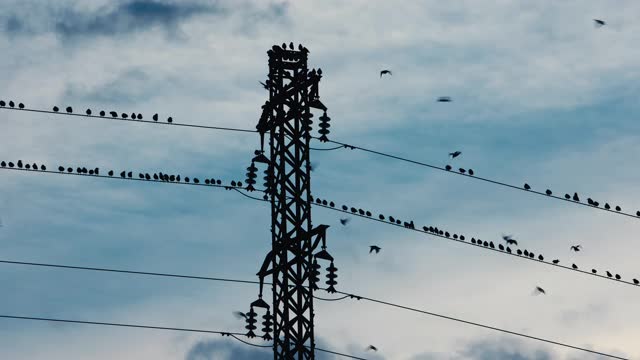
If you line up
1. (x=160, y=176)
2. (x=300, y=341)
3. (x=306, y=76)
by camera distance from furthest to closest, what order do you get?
(x=160, y=176) → (x=306, y=76) → (x=300, y=341)

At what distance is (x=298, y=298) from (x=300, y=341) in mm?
1229

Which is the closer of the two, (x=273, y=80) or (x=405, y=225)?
(x=273, y=80)

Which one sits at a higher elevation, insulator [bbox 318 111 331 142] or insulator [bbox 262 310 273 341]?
insulator [bbox 318 111 331 142]

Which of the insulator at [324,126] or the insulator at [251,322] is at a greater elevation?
the insulator at [324,126]

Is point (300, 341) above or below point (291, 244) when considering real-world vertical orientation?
below

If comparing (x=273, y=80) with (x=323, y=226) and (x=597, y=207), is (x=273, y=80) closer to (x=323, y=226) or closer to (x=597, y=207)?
(x=323, y=226)

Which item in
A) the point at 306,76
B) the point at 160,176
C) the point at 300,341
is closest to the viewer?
the point at 300,341

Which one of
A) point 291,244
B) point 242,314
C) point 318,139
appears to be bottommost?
point 242,314

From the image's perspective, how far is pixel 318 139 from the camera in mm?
39000

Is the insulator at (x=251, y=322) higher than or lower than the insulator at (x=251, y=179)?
lower

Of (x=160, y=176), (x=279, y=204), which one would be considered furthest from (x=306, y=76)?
(x=160, y=176)

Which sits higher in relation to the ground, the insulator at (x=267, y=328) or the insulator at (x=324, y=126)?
the insulator at (x=324, y=126)

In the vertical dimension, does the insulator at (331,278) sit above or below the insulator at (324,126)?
below

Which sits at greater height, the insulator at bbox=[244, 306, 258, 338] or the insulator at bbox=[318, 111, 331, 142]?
the insulator at bbox=[318, 111, 331, 142]
